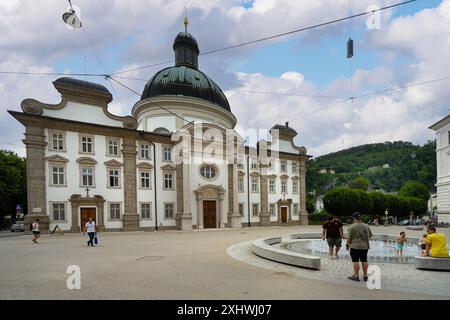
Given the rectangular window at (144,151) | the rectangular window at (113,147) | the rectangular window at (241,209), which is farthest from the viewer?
the rectangular window at (241,209)

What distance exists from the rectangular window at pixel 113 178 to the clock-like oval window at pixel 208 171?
9.50 metres

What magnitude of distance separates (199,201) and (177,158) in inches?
219

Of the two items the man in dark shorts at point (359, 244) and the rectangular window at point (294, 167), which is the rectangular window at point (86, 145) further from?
the rectangular window at point (294, 167)

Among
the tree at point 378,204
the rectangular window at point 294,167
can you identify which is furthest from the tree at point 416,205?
the rectangular window at point 294,167

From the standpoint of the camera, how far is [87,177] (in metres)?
29.7

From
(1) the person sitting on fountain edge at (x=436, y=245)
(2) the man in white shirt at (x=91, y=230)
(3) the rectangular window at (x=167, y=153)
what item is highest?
(3) the rectangular window at (x=167, y=153)

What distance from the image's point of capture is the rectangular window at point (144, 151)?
109ft

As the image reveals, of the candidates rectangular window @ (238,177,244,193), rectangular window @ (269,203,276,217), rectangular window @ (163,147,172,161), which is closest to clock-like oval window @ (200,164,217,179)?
rectangular window @ (163,147,172,161)

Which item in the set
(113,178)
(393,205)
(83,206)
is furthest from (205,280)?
(393,205)

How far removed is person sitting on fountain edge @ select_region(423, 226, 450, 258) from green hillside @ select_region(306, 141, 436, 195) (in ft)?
283

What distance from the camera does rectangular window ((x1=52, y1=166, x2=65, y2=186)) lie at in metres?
28.2

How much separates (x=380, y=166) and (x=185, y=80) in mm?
116948

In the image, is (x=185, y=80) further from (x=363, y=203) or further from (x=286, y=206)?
(x=363, y=203)

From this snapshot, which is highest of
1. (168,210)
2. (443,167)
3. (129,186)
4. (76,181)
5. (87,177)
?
(443,167)
